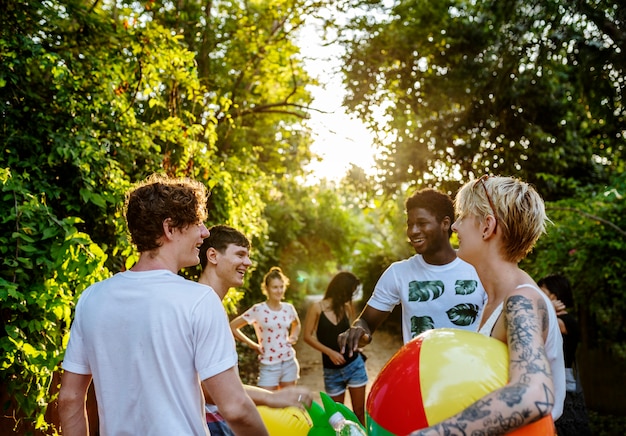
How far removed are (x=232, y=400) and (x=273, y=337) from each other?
538 centimetres

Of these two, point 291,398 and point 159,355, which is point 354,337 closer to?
point 291,398

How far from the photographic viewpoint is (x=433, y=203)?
3.92 meters

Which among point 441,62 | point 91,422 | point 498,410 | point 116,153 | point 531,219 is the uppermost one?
point 441,62

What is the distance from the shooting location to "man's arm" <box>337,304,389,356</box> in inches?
126

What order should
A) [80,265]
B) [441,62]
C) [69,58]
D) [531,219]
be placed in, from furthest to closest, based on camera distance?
[441,62], [69,58], [80,265], [531,219]

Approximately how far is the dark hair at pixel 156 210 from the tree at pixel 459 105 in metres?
8.93

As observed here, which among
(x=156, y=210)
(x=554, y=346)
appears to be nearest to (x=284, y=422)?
(x=156, y=210)

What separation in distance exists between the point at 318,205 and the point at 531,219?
2106 centimetres

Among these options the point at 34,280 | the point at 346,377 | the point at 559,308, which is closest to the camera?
the point at 34,280

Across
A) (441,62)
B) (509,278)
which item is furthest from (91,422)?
(441,62)

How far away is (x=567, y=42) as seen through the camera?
7.83 m

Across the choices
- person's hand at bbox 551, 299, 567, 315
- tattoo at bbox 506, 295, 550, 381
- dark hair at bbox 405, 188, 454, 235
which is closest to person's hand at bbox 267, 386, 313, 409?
tattoo at bbox 506, 295, 550, 381

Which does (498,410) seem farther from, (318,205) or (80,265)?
(318,205)

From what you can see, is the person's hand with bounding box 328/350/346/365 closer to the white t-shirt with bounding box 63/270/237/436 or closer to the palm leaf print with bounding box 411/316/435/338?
the palm leaf print with bounding box 411/316/435/338
